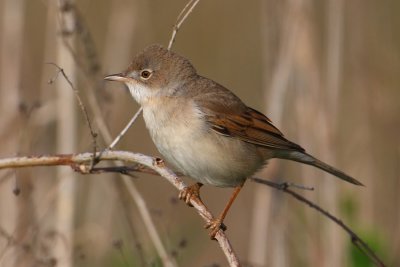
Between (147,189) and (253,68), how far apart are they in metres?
1.70

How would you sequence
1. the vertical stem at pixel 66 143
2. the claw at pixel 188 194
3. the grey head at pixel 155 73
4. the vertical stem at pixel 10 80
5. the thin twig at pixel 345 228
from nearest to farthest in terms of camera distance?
1. the thin twig at pixel 345 228
2. the claw at pixel 188 194
3. the grey head at pixel 155 73
4. the vertical stem at pixel 66 143
5. the vertical stem at pixel 10 80

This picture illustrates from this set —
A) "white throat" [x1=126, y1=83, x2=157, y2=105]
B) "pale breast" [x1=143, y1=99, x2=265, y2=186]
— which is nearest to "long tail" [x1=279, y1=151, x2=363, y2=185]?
"pale breast" [x1=143, y1=99, x2=265, y2=186]

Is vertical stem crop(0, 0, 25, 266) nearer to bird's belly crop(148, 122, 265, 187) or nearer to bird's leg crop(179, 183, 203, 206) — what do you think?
bird's belly crop(148, 122, 265, 187)

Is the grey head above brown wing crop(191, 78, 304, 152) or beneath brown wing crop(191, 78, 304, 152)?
above

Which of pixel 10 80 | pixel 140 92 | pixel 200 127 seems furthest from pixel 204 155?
pixel 10 80

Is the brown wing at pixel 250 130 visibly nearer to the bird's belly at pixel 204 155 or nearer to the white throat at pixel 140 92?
the bird's belly at pixel 204 155

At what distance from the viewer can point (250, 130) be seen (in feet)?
14.8

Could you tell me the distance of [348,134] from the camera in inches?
250

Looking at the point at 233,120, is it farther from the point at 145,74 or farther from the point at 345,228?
the point at 345,228

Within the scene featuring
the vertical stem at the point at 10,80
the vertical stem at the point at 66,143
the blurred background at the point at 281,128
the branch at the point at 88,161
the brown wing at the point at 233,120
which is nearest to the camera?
the branch at the point at 88,161

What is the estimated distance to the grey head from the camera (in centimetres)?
450

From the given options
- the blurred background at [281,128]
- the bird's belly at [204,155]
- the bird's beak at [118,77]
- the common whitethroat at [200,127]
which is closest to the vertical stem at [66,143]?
the blurred background at [281,128]

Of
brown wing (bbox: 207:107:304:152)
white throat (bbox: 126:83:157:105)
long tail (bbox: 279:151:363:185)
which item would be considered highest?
white throat (bbox: 126:83:157:105)

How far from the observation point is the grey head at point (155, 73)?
14.8 feet
